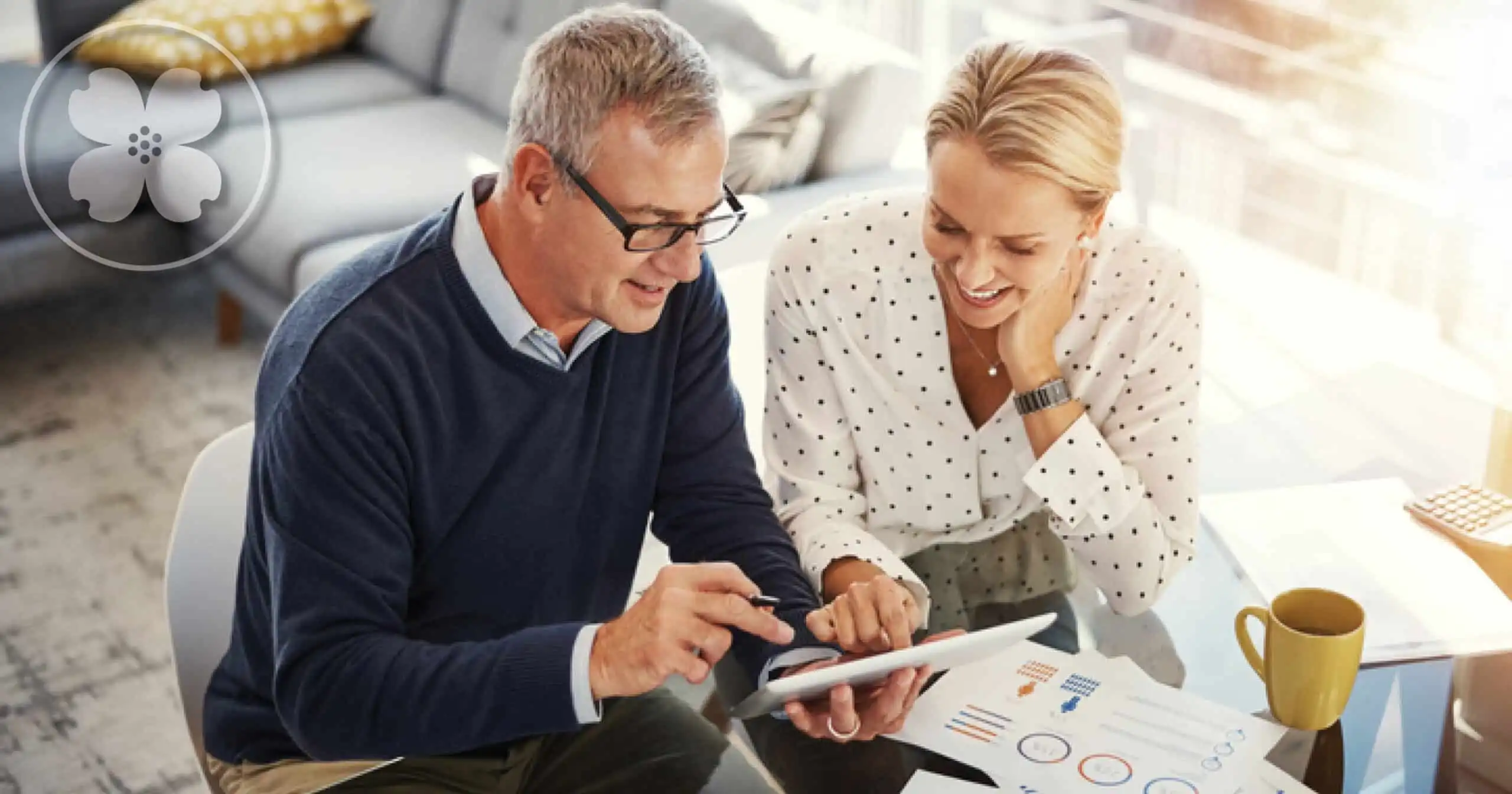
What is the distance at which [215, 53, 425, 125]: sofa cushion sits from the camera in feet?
12.4

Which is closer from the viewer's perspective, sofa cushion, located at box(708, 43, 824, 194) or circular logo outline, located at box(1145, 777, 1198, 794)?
circular logo outline, located at box(1145, 777, 1198, 794)

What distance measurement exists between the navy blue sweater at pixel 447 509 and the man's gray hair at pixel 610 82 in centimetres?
16

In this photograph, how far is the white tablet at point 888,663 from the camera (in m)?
1.16

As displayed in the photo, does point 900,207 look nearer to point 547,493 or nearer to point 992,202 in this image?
point 992,202

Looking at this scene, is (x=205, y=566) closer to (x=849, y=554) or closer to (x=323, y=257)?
(x=849, y=554)

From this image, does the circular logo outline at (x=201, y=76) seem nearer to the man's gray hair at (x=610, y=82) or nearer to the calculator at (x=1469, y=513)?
the man's gray hair at (x=610, y=82)

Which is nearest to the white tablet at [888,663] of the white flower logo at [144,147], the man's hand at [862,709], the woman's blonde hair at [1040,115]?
the man's hand at [862,709]

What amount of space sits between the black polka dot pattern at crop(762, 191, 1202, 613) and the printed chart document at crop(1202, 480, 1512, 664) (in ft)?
0.29

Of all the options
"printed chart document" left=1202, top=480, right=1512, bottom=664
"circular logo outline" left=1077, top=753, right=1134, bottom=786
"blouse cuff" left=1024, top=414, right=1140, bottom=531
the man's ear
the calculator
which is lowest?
"printed chart document" left=1202, top=480, right=1512, bottom=664

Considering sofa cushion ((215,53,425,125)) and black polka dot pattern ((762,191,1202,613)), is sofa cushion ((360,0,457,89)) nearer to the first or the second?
sofa cushion ((215,53,425,125))

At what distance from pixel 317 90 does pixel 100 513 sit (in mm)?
1419

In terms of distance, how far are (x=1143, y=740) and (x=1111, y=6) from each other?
273 centimetres

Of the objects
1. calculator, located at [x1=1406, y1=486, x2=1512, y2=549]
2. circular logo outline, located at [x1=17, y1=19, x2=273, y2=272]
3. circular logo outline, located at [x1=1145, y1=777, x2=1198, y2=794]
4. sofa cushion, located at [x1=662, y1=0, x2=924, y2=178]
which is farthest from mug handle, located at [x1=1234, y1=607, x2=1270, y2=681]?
circular logo outline, located at [x1=17, y1=19, x2=273, y2=272]

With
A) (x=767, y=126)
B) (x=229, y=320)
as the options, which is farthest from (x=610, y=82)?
(x=229, y=320)
